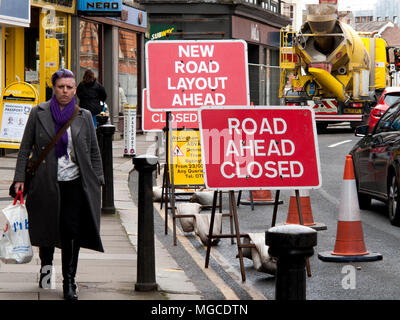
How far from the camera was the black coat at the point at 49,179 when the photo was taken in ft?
23.2

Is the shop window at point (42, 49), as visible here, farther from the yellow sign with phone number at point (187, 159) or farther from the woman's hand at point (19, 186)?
the woman's hand at point (19, 186)

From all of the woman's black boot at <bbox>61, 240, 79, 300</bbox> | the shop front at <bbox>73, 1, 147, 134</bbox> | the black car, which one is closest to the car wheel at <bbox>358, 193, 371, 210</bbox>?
the black car

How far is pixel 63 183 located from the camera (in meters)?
7.13

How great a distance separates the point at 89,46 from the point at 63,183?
21.8 meters

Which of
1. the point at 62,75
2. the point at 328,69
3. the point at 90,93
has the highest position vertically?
the point at 328,69

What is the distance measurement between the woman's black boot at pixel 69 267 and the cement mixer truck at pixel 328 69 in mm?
24518

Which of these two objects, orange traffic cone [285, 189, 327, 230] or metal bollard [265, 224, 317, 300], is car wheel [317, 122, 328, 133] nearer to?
orange traffic cone [285, 189, 327, 230]

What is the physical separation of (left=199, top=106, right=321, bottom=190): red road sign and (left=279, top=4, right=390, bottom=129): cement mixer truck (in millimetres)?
22574

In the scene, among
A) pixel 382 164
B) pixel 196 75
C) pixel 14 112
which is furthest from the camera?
pixel 14 112

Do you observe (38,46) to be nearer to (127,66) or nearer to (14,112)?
(14,112)

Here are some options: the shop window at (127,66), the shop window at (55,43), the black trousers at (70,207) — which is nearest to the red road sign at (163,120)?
the black trousers at (70,207)

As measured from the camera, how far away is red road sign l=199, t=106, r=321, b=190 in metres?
8.61

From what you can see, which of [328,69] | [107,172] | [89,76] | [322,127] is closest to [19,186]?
[107,172]
